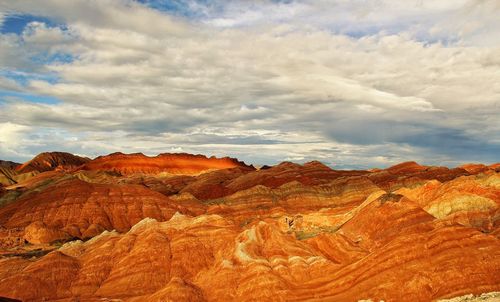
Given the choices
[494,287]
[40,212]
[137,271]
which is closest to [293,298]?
[494,287]

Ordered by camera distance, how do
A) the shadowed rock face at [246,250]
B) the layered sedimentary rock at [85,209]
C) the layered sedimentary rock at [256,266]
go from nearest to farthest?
the layered sedimentary rock at [256,266] < the shadowed rock face at [246,250] < the layered sedimentary rock at [85,209]

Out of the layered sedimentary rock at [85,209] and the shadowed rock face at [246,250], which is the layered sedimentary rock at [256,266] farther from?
the layered sedimentary rock at [85,209]

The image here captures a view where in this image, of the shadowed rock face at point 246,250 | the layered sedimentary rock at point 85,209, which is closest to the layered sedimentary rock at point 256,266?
the shadowed rock face at point 246,250

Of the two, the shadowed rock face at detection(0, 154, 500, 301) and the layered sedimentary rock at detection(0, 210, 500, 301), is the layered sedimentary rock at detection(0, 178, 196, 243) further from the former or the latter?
the layered sedimentary rock at detection(0, 210, 500, 301)

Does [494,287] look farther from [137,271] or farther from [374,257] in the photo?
[137,271]

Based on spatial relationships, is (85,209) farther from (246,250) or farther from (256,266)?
(256,266)

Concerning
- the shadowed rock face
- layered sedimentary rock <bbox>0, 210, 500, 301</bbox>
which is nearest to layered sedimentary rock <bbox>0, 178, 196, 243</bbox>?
the shadowed rock face

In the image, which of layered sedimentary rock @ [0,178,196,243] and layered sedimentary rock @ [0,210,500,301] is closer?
layered sedimentary rock @ [0,210,500,301]

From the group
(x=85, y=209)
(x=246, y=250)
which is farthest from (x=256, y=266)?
(x=85, y=209)
